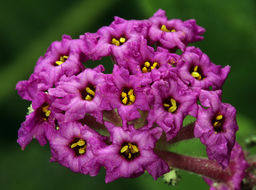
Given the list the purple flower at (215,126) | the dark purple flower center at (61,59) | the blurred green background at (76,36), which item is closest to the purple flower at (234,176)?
the purple flower at (215,126)

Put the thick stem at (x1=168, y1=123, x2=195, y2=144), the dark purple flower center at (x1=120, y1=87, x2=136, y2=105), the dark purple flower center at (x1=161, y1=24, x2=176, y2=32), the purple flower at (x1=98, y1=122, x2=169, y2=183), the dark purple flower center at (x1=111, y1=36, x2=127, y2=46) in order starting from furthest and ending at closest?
the dark purple flower center at (x1=161, y1=24, x2=176, y2=32), the dark purple flower center at (x1=111, y1=36, x2=127, y2=46), the thick stem at (x1=168, y1=123, x2=195, y2=144), the dark purple flower center at (x1=120, y1=87, x2=136, y2=105), the purple flower at (x1=98, y1=122, x2=169, y2=183)

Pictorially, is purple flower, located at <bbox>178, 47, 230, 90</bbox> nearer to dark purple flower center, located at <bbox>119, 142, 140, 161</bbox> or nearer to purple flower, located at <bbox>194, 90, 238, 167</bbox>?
purple flower, located at <bbox>194, 90, 238, 167</bbox>

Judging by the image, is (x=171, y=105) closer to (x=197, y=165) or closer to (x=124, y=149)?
(x=124, y=149)

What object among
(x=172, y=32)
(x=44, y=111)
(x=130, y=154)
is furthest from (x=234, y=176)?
(x=44, y=111)

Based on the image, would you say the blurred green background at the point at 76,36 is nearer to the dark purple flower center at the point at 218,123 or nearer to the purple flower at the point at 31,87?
the dark purple flower center at the point at 218,123

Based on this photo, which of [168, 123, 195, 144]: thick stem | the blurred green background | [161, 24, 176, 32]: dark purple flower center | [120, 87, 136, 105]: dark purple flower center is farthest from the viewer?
the blurred green background

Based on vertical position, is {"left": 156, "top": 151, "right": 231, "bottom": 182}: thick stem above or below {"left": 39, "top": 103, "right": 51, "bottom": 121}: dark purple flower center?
below

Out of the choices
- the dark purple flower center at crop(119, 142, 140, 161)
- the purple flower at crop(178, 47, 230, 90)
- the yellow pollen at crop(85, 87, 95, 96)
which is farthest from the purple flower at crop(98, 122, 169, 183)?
the purple flower at crop(178, 47, 230, 90)
